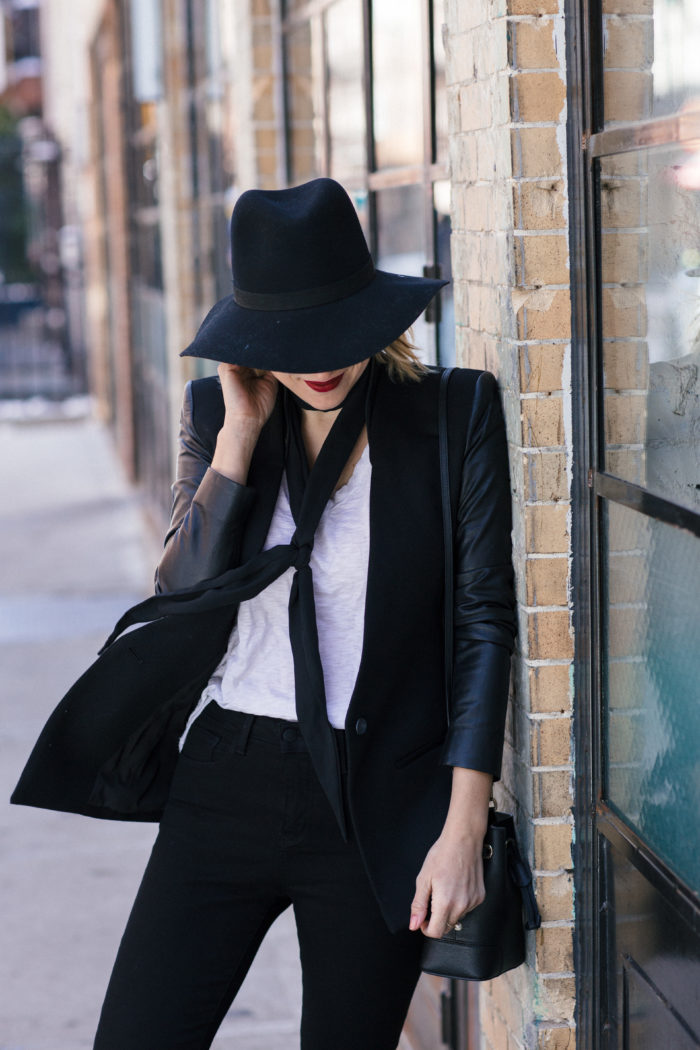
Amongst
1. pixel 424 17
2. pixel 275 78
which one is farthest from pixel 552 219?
pixel 275 78

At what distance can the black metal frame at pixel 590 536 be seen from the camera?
2.21 meters

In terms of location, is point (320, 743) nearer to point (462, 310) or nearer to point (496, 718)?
point (496, 718)

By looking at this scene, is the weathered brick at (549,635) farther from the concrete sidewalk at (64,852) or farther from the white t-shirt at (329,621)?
the concrete sidewalk at (64,852)

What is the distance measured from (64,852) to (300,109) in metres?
2.73

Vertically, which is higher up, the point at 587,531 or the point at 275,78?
the point at 275,78

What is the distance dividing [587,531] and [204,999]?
99cm

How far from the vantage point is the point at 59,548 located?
9.82 metres

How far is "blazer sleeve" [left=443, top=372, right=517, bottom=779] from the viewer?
2.18m

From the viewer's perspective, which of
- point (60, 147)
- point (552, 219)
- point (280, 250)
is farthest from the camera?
point (60, 147)

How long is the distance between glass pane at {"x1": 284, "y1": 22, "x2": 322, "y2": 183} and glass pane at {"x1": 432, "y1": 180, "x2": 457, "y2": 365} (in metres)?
1.69

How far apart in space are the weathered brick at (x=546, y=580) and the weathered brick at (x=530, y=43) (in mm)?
816

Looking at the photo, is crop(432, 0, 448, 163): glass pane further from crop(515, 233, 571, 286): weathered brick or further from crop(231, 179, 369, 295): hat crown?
crop(231, 179, 369, 295): hat crown

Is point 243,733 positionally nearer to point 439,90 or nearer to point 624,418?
point 624,418

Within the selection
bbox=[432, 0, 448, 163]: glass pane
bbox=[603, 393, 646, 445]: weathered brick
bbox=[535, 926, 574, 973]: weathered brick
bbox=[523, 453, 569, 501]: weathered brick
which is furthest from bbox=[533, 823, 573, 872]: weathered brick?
bbox=[432, 0, 448, 163]: glass pane
